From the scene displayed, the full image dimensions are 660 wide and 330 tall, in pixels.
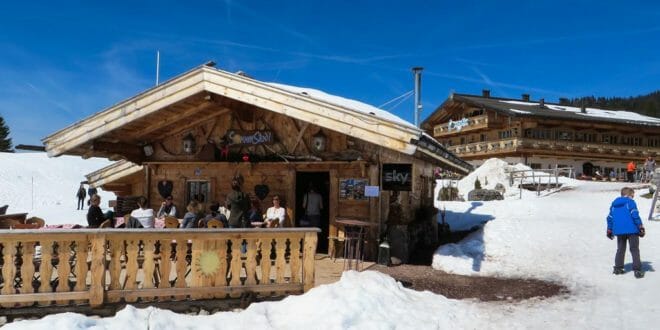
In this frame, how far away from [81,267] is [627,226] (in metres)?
9.20

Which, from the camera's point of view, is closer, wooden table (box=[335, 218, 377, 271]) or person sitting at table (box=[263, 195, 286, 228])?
person sitting at table (box=[263, 195, 286, 228])

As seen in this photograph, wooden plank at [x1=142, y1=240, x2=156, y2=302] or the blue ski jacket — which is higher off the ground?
the blue ski jacket

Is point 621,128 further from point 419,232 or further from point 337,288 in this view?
point 337,288

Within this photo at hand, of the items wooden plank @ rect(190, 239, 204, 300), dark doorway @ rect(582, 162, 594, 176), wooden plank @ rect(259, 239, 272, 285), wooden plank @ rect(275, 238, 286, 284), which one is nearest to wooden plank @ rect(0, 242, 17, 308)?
wooden plank @ rect(190, 239, 204, 300)

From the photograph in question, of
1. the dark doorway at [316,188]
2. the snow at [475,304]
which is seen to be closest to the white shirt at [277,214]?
the dark doorway at [316,188]

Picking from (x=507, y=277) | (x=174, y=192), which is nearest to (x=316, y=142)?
(x=174, y=192)

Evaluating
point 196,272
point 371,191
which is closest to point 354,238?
point 371,191

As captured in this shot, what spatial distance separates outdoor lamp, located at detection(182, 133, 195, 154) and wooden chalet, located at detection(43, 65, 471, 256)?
0.02m

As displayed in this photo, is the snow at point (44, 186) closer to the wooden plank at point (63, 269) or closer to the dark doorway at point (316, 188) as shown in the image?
the dark doorway at point (316, 188)

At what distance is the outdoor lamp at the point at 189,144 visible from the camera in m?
12.1

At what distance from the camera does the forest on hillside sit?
91.4 meters

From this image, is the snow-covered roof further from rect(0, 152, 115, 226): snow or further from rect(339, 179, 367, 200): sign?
rect(0, 152, 115, 226): snow

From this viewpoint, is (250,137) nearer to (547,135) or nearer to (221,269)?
(221,269)

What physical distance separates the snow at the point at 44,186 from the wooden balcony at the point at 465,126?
3091 centimetres
